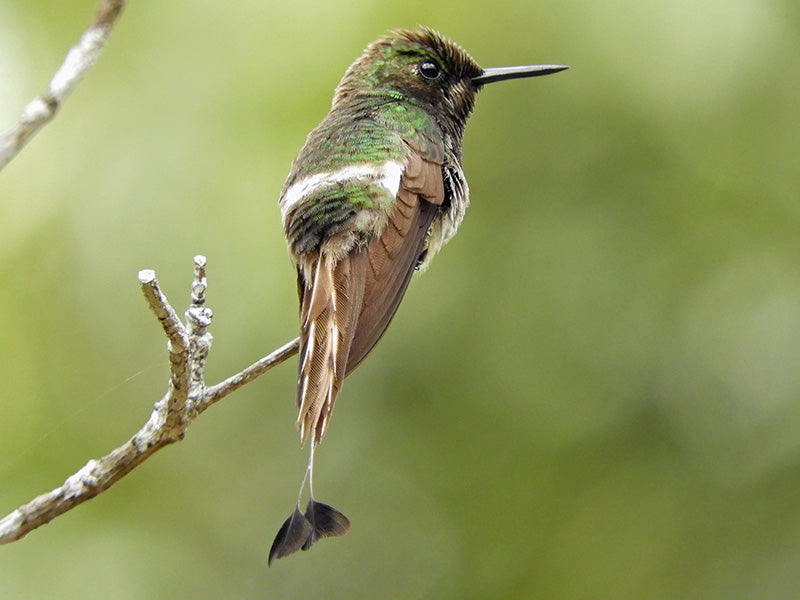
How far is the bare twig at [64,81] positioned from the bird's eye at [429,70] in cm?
207

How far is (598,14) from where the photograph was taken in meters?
4.51

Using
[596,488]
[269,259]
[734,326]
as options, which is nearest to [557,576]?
[596,488]

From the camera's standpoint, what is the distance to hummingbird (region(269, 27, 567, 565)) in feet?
7.89

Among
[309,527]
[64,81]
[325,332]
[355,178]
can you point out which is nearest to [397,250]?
[355,178]

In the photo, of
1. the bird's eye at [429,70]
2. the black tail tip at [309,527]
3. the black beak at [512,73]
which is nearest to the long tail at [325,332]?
the black tail tip at [309,527]

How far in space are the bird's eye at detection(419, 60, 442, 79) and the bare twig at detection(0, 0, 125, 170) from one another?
2.07 meters

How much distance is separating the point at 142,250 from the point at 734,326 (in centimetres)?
292

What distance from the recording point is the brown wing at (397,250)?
2.58m

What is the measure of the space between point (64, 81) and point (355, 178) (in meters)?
1.49

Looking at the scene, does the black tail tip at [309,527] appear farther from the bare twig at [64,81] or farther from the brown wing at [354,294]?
the bare twig at [64,81]

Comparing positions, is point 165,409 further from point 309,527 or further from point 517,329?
point 517,329

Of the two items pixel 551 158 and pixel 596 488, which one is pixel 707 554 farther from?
pixel 551 158

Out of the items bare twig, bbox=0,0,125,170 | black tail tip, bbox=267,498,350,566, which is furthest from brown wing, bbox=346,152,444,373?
bare twig, bbox=0,0,125,170

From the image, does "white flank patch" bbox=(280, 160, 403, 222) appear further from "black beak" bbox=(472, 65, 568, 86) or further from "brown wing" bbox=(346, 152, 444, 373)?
"black beak" bbox=(472, 65, 568, 86)
